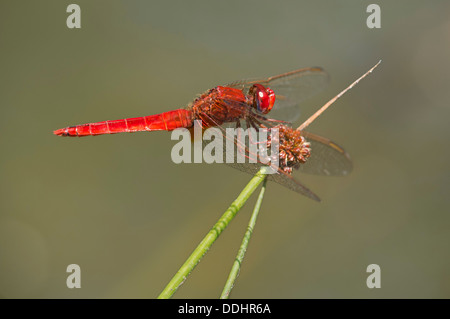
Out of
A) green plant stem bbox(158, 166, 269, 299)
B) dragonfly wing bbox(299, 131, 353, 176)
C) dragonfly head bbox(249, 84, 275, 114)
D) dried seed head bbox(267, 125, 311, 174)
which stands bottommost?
green plant stem bbox(158, 166, 269, 299)

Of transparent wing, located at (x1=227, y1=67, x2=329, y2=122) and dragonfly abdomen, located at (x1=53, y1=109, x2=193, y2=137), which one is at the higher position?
transparent wing, located at (x1=227, y1=67, x2=329, y2=122)

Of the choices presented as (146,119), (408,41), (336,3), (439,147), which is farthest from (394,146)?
(146,119)

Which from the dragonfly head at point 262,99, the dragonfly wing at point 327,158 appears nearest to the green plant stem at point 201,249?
the dragonfly wing at point 327,158

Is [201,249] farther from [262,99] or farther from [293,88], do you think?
[293,88]

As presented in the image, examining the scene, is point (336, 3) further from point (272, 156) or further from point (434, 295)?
point (272, 156)

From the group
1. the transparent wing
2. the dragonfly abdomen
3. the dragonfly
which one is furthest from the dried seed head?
the transparent wing

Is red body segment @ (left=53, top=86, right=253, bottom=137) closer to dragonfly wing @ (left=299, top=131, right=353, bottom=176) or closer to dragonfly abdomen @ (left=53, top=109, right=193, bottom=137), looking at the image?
dragonfly abdomen @ (left=53, top=109, right=193, bottom=137)
